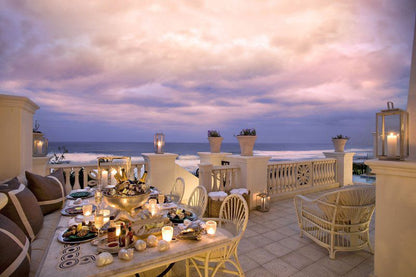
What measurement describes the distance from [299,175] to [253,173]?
1825 millimetres

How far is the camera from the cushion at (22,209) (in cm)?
168

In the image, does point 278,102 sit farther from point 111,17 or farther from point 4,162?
point 4,162

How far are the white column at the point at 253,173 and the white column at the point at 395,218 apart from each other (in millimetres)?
2477

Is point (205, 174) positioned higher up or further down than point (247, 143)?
further down

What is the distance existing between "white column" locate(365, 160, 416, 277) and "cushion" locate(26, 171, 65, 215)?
3450 mm

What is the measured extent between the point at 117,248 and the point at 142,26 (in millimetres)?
3861

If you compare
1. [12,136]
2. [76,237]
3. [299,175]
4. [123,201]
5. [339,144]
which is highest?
[12,136]

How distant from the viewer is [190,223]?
64.0 inches

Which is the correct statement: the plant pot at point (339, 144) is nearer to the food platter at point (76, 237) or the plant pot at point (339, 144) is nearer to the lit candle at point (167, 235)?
the lit candle at point (167, 235)

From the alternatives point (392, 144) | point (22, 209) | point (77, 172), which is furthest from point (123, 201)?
point (77, 172)

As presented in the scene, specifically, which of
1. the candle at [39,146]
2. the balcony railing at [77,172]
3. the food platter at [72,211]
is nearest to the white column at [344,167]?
the balcony railing at [77,172]

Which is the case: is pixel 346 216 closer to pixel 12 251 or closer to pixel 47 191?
pixel 12 251

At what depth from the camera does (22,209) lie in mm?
1745

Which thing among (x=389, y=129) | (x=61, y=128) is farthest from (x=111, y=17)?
(x=61, y=128)
